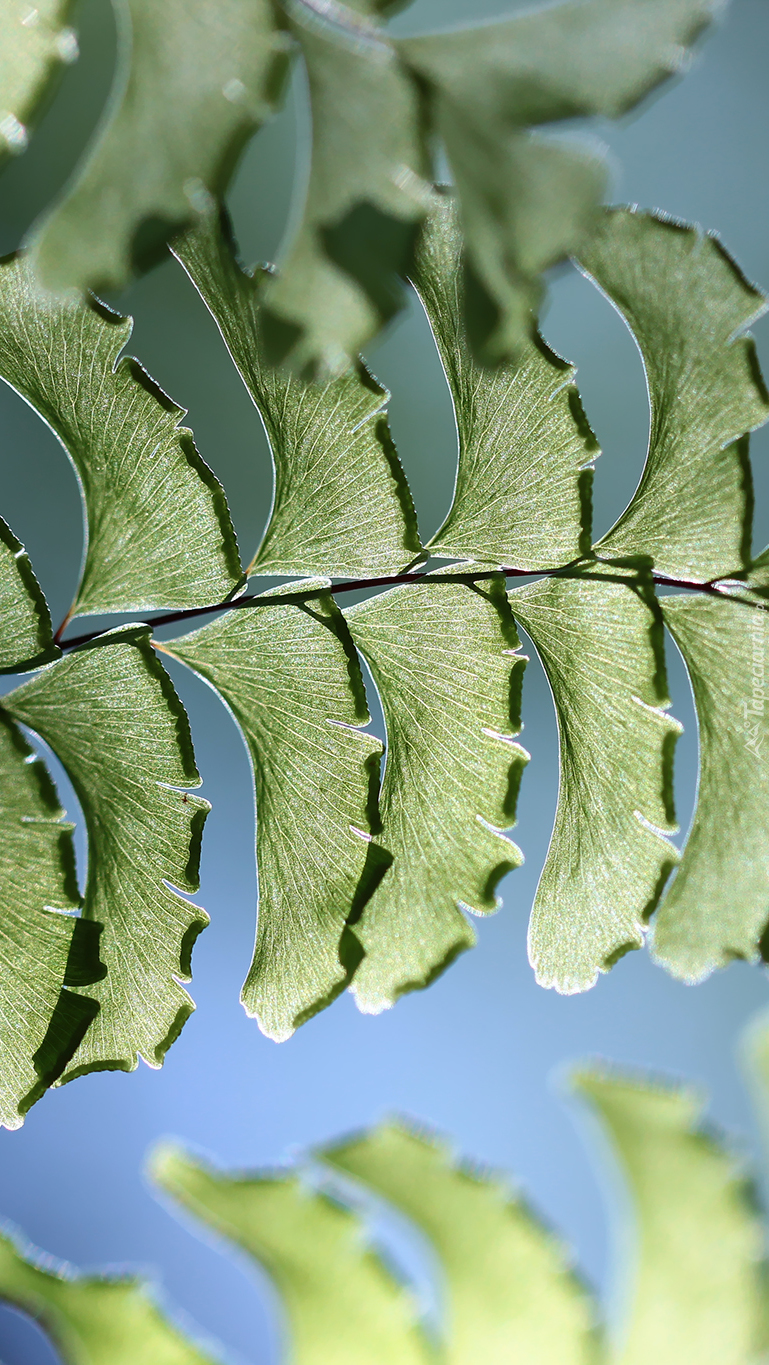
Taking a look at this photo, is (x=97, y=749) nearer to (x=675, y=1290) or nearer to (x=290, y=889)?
(x=290, y=889)

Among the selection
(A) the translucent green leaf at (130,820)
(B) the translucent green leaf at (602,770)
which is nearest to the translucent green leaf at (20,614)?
(A) the translucent green leaf at (130,820)

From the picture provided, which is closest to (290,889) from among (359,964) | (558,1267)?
(359,964)

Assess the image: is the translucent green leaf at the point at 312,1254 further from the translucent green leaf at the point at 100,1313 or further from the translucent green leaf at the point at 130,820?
the translucent green leaf at the point at 130,820

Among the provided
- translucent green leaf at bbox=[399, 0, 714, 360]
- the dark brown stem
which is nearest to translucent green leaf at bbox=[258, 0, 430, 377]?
translucent green leaf at bbox=[399, 0, 714, 360]

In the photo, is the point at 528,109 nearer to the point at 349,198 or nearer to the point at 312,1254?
the point at 349,198

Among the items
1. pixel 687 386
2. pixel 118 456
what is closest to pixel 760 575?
pixel 687 386
